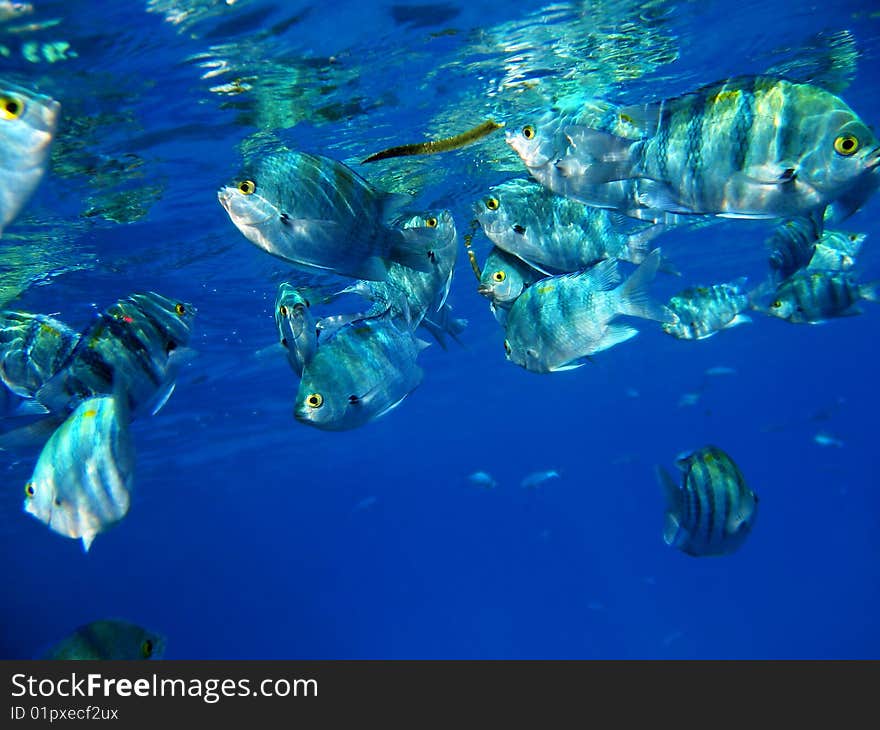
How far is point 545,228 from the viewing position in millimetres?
4391

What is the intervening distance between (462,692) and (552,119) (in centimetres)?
583

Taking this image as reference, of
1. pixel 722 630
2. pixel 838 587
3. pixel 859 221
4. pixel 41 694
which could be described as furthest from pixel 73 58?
pixel 838 587

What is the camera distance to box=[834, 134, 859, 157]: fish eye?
3.23 meters

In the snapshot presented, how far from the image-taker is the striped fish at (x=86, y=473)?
3455 mm

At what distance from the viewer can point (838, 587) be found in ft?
319

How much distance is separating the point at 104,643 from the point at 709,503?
186 inches

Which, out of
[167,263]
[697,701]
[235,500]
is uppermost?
[167,263]

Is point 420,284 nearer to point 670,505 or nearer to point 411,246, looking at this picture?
point 411,246

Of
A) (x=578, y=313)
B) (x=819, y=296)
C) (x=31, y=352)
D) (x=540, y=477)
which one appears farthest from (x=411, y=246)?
(x=540, y=477)

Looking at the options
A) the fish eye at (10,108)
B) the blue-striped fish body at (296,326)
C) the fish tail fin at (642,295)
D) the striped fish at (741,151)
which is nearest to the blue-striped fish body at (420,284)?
the blue-striped fish body at (296,326)

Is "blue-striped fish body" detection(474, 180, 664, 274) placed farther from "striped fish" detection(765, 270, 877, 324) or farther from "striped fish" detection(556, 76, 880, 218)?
"striped fish" detection(765, 270, 877, 324)

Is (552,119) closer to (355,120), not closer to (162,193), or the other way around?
(355,120)

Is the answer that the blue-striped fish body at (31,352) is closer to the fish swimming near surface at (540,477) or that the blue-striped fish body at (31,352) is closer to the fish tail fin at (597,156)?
the fish tail fin at (597,156)

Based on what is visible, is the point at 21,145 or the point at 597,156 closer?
the point at 21,145
